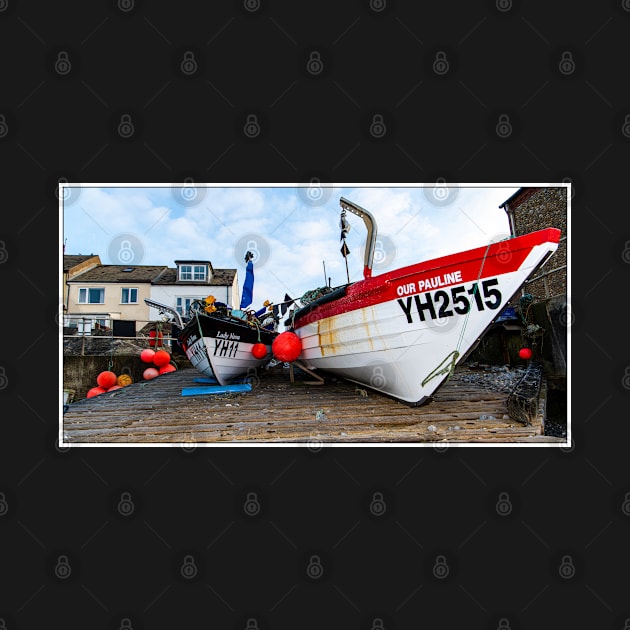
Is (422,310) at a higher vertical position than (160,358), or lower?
higher

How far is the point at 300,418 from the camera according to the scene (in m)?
4.91

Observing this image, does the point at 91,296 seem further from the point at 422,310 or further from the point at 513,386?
the point at 513,386

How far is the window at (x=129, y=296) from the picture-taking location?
13994 mm

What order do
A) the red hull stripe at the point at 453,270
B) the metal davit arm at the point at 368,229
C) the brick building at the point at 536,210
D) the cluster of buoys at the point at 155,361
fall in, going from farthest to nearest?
the cluster of buoys at the point at 155,361, the metal davit arm at the point at 368,229, the brick building at the point at 536,210, the red hull stripe at the point at 453,270

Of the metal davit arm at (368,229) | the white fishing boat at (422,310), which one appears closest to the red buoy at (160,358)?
the white fishing boat at (422,310)

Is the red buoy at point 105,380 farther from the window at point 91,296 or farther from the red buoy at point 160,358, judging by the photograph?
the window at point 91,296

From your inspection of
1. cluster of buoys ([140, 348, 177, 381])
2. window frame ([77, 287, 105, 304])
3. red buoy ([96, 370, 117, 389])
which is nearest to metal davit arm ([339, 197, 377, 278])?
red buoy ([96, 370, 117, 389])

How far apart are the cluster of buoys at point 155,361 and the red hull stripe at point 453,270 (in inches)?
319

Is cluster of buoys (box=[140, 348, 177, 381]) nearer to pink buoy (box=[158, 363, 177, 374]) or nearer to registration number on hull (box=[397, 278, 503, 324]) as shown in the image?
pink buoy (box=[158, 363, 177, 374])

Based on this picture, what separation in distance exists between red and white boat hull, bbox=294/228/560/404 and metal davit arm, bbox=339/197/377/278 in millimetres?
236

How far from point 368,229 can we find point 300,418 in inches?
116

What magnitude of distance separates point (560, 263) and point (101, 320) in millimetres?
12747

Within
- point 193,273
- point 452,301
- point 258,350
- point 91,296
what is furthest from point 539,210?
point 193,273

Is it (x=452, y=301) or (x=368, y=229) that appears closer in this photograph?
(x=452, y=301)
